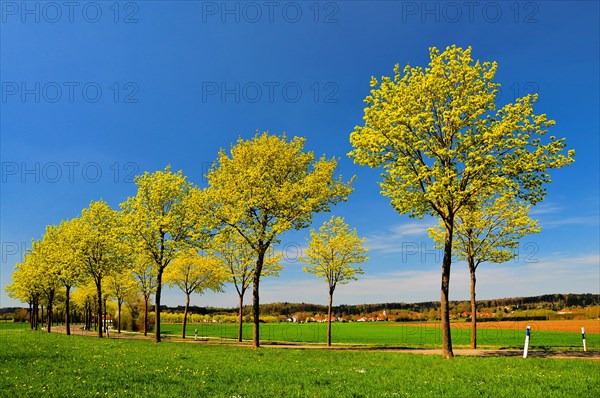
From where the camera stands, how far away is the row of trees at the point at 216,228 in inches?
1346

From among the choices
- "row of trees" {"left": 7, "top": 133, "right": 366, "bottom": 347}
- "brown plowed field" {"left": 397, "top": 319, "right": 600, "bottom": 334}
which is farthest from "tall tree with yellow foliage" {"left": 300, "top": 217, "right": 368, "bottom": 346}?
"brown plowed field" {"left": 397, "top": 319, "right": 600, "bottom": 334}

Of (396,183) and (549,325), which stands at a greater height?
(396,183)

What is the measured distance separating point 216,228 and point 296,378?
21.3 meters

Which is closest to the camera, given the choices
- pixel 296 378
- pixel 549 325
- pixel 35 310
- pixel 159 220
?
pixel 296 378

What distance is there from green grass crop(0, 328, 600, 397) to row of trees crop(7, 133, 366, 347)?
570 inches

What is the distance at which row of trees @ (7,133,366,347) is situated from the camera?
112ft

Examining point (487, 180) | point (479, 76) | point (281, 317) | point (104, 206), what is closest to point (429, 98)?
point (479, 76)

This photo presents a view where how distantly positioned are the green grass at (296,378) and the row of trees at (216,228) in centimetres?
1447

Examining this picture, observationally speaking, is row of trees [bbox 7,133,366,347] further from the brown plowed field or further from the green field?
the brown plowed field

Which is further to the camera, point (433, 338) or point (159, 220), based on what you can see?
point (433, 338)

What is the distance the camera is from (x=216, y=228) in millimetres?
35594

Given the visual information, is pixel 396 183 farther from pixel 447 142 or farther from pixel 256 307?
pixel 256 307

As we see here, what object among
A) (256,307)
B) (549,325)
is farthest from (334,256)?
(549,325)

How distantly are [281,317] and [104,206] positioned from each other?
9459 cm
